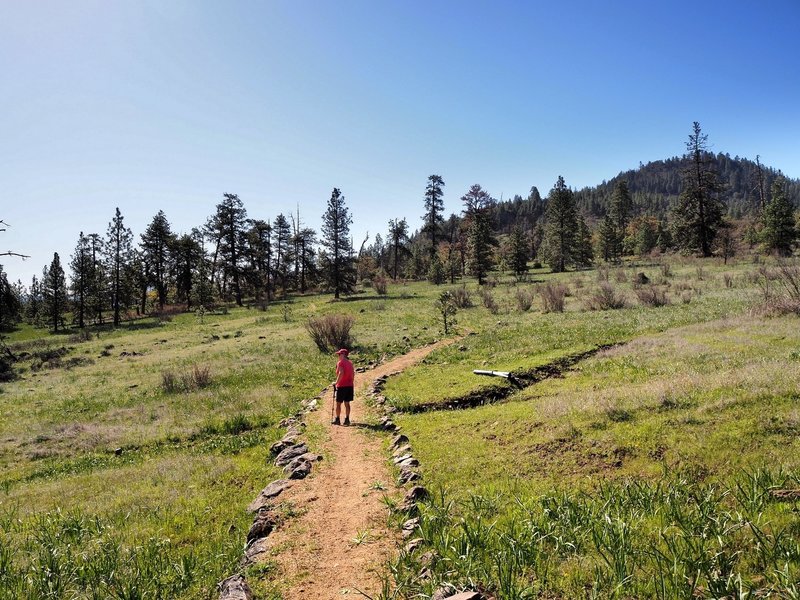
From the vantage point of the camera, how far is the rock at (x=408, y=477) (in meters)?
7.75

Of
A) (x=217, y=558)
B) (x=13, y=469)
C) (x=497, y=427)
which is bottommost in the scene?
(x=13, y=469)

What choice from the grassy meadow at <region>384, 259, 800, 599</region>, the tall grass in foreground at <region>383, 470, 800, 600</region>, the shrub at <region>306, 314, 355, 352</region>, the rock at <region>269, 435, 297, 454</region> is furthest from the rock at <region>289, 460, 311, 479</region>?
the shrub at <region>306, 314, 355, 352</region>

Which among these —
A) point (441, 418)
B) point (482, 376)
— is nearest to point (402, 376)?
point (482, 376)

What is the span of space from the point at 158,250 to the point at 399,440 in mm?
70263

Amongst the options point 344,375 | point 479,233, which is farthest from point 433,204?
point 344,375

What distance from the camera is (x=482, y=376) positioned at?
1450cm

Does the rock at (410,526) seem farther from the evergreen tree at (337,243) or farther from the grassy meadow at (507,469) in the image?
the evergreen tree at (337,243)

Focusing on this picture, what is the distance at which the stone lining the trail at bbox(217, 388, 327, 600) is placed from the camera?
5199mm

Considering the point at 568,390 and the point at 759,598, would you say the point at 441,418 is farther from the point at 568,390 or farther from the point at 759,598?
the point at 759,598

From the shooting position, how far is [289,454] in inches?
390

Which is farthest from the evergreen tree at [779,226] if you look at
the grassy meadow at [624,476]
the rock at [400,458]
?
the rock at [400,458]

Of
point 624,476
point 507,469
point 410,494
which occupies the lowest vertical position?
point 410,494

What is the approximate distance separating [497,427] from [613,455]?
276 cm

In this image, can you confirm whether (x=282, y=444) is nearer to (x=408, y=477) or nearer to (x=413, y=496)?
(x=408, y=477)
